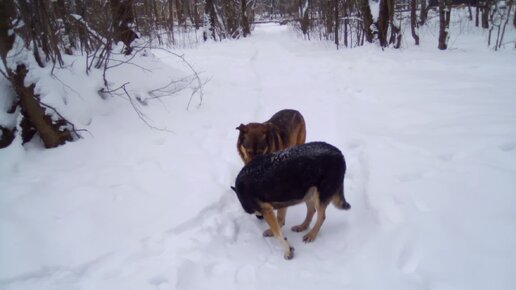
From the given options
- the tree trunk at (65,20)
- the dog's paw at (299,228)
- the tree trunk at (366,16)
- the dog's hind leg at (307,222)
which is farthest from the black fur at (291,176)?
the tree trunk at (366,16)

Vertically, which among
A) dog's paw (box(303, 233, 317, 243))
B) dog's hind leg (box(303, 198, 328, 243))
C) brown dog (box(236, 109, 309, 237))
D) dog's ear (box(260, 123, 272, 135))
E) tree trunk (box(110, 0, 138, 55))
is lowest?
dog's paw (box(303, 233, 317, 243))

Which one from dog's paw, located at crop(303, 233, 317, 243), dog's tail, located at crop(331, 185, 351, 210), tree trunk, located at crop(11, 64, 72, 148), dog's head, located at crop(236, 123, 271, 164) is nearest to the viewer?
dog's tail, located at crop(331, 185, 351, 210)

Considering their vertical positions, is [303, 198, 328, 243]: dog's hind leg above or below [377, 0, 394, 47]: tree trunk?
below

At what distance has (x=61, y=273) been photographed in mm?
2863

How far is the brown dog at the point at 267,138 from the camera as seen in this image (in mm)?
3568

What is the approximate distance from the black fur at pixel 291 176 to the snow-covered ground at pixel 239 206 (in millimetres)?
545

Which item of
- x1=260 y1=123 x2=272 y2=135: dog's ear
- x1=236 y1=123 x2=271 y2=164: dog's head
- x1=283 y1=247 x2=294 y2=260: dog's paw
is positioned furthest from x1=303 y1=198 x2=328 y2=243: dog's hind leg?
x1=260 y1=123 x2=272 y2=135: dog's ear

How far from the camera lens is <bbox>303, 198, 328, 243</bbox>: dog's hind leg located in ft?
10.7

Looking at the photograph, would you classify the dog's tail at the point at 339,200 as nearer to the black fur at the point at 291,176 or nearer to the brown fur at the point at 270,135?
the black fur at the point at 291,176

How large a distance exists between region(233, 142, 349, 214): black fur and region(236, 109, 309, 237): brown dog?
1.09 ft

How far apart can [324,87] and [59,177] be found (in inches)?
251

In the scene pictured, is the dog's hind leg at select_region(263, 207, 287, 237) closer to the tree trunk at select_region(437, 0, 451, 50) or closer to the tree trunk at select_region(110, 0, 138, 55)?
the tree trunk at select_region(110, 0, 138, 55)

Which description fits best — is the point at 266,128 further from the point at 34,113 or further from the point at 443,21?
the point at 443,21

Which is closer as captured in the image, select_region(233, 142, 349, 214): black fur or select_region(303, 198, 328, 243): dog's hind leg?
select_region(233, 142, 349, 214): black fur
